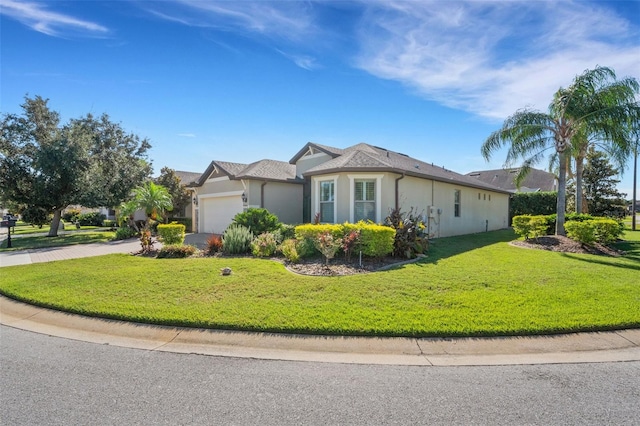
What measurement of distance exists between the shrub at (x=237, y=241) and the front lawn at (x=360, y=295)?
6.07 feet

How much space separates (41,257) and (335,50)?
515 inches

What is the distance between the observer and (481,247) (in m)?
13.2

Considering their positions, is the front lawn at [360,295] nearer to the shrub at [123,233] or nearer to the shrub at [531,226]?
the shrub at [531,226]

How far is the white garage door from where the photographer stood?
18844 mm

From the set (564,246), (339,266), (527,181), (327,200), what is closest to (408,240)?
(339,266)

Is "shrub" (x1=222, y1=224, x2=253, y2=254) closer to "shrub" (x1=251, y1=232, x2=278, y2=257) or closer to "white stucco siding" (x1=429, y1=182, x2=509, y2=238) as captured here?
"shrub" (x1=251, y1=232, x2=278, y2=257)

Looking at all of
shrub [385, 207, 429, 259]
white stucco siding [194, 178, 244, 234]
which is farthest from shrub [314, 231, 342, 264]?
white stucco siding [194, 178, 244, 234]

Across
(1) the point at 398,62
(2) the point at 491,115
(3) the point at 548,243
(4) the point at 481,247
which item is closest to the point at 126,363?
(1) the point at 398,62

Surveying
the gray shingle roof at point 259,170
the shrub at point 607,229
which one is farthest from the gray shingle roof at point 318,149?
the shrub at point 607,229

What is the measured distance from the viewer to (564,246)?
12.6m

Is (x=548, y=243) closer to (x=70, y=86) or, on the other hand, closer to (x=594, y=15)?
(x=594, y=15)

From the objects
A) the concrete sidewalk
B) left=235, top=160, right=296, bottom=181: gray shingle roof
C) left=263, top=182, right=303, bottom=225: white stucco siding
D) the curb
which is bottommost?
the concrete sidewalk

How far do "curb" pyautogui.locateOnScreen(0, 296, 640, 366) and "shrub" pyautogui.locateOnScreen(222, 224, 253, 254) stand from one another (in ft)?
19.9

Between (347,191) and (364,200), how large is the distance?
80 centimetres
